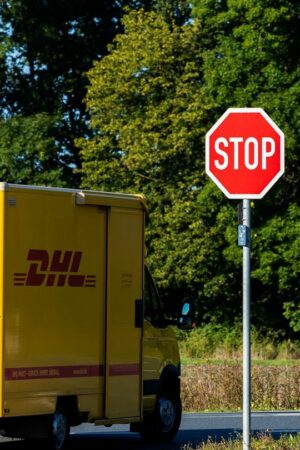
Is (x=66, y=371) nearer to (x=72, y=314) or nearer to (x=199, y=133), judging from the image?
(x=72, y=314)

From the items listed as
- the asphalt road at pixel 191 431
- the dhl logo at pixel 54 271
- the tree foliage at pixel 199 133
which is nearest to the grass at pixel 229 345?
the tree foliage at pixel 199 133

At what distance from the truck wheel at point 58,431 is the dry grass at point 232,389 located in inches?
302

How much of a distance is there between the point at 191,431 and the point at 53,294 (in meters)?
4.59

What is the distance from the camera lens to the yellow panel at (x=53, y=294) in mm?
14445

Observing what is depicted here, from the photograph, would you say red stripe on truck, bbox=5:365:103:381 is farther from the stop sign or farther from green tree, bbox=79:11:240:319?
green tree, bbox=79:11:240:319

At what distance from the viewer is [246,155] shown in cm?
1295

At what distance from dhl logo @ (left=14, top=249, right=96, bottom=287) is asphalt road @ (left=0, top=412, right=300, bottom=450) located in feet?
7.17

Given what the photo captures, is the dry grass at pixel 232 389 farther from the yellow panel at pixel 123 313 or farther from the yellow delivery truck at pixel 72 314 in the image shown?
the yellow panel at pixel 123 313

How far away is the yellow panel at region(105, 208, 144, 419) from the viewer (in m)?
16.0

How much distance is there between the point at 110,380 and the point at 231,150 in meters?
3.87

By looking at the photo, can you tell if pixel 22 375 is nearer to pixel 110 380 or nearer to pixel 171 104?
pixel 110 380

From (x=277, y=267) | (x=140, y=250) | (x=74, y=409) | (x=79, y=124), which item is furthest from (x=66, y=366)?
(x=79, y=124)

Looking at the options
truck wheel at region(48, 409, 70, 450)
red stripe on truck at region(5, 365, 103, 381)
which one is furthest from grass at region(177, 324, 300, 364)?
A: truck wheel at region(48, 409, 70, 450)

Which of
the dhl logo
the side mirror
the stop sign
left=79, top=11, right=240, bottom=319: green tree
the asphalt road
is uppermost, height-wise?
left=79, top=11, right=240, bottom=319: green tree
